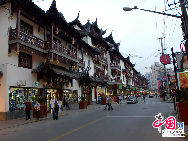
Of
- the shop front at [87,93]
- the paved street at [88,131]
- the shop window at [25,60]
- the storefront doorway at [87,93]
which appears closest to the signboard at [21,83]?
the shop window at [25,60]

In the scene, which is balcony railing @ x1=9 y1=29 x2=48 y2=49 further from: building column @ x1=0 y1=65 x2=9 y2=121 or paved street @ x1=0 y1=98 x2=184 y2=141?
paved street @ x1=0 y1=98 x2=184 y2=141

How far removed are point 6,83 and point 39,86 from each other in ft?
14.8

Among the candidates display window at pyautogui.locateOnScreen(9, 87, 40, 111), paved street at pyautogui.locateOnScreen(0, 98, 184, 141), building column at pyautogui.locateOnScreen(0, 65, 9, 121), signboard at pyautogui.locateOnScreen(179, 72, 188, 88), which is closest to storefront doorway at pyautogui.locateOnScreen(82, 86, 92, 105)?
display window at pyautogui.locateOnScreen(9, 87, 40, 111)

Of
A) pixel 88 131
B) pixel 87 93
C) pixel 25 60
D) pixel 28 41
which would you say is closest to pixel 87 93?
pixel 87 93

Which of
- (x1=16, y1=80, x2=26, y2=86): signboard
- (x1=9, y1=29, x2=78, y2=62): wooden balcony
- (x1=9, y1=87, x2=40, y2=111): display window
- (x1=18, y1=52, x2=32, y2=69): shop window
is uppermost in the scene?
(x1=9, y1=29, x2=78, y2=62): wooden balcony

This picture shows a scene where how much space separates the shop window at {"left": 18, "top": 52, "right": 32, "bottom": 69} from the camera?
17839 millimetres

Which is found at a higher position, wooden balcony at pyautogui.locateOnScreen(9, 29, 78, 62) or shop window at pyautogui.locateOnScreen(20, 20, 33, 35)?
shop window at pyautogui.locateOnScreen(20, 20, 33, 35)

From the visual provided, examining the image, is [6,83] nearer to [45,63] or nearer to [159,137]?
[45,63]

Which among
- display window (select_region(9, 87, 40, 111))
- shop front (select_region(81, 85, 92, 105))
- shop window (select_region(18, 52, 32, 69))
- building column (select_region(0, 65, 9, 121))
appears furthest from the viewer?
shop front (select_region(81, 85, 92, 105))

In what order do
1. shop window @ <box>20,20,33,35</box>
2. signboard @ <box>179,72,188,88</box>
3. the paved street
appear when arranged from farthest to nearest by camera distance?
1. signboard @ <box>179,72,188,88</box>
2. shop window @ <box>20,20,33,35</box>
3. the paved street

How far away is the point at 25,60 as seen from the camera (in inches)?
730

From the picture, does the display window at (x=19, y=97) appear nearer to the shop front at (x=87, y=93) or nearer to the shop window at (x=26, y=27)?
the shop window at (x=26, y=27)

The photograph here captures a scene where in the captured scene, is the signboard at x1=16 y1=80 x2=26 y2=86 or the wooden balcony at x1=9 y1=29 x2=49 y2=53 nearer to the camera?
the wooden balcony at x1=9 y1=29 x2=49 y2=53

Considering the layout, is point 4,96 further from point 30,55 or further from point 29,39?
point 29,39
